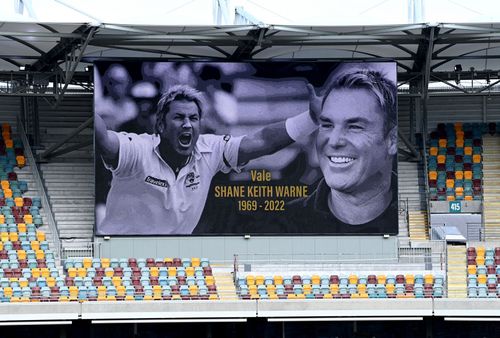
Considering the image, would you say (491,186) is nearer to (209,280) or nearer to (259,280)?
(259,280)

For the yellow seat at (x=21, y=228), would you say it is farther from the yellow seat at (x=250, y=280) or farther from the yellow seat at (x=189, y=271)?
the yellow seat at (x=250, y=280)

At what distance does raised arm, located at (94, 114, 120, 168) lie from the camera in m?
46.5

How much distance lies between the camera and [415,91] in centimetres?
5050

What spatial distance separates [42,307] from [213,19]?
8.93 meters

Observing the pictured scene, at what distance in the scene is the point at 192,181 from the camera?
46938 millimetres

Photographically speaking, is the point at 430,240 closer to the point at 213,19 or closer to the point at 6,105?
the point at 213,19

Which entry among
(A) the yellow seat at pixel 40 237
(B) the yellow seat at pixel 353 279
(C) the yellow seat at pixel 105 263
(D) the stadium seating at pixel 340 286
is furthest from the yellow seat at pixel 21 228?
(B) the yellow seat at pixel 353 279

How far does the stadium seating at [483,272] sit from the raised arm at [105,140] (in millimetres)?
10330

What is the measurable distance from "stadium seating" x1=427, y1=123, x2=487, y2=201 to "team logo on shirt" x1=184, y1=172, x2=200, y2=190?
8.37 m

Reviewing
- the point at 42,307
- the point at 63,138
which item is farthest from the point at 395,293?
the point at 63,138

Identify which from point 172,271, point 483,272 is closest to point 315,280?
point 172,271

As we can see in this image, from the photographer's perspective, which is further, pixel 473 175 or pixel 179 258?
pixel 473 175

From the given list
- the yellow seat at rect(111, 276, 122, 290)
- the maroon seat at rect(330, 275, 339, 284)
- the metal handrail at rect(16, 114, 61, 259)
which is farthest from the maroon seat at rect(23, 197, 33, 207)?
the maroon seat at rect(330, 275, 339, 284)

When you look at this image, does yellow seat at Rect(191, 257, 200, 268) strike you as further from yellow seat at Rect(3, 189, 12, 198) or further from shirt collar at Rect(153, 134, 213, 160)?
yellow seat at Rect(3, 189, 12, 198)
